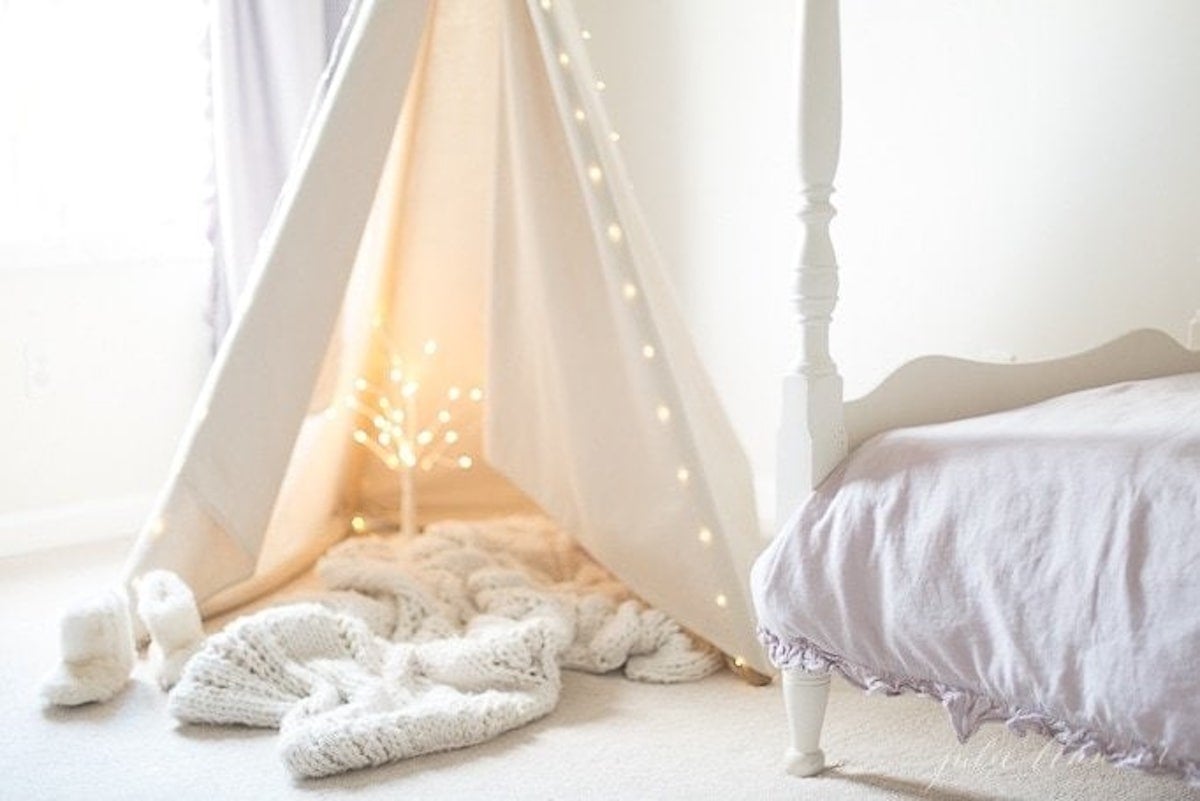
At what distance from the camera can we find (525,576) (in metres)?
3.32

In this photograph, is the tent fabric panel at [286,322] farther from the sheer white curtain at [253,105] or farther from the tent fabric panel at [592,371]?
the sheer white curtain at [253,105]

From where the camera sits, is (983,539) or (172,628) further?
(172,628)

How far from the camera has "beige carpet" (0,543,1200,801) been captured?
2502mm

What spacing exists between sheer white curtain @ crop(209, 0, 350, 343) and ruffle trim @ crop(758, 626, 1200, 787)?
2.17 m

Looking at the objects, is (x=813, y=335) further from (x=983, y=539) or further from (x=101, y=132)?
(x=101, y=132)

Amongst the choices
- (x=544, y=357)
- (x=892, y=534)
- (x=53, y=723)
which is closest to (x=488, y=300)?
(x=544, y=357)

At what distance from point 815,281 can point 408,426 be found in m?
1.39

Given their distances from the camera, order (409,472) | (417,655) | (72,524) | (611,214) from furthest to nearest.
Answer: (72,524)
(409,472)
(611,214)
(417,655)

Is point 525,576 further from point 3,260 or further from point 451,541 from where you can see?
point 3,260

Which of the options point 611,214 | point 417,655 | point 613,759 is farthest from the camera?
point 611,214

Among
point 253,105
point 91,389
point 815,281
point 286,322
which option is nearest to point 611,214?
point 286,322

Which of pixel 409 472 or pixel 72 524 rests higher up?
pixel 409 472

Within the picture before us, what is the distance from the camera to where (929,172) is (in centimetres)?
355

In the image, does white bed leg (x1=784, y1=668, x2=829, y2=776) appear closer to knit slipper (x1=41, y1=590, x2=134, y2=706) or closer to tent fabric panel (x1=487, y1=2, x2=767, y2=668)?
tent fabric panel (x1=487, y1=2, x2=767, y2=668)
